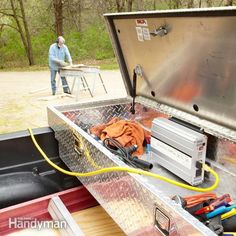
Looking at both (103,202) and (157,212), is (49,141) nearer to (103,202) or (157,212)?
(103,202)

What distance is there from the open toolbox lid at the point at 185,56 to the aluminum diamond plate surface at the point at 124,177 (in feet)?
0.70

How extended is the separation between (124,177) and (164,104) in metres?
0.85

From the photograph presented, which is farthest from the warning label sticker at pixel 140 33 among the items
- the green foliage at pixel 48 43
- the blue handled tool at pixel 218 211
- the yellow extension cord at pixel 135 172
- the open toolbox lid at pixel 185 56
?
the green foliage at pixel 48 43

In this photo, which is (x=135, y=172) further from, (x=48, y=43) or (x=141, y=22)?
(x=48, y=43)

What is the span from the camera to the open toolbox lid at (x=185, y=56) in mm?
1332

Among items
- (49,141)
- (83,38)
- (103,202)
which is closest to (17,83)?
(83,38)

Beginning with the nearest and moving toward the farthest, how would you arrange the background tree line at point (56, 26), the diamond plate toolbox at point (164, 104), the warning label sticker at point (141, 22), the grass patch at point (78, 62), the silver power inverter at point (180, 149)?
1. the diamond plate toolbox at point (164, 104)
2. the silver power inverter at point (180, 149)
3. the warning label sticker at point (141, 22)
4. the grass patch at point (78, 62)
5. the background tree line at point (56, 26)

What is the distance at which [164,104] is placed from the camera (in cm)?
200

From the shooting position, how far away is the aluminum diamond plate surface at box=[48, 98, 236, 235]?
1.03 metres

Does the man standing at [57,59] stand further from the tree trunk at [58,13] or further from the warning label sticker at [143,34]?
the tree trunk at [58,13]

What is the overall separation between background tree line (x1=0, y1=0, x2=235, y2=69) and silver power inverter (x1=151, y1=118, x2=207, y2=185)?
13.9 meters

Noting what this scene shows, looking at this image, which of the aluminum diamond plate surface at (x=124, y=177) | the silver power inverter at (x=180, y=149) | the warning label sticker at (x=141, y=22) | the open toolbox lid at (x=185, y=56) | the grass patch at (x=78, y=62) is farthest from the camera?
the grass patch at (x=78, y=62)

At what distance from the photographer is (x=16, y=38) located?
17109mm

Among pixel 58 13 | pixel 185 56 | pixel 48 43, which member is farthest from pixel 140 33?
pixel 48 43
